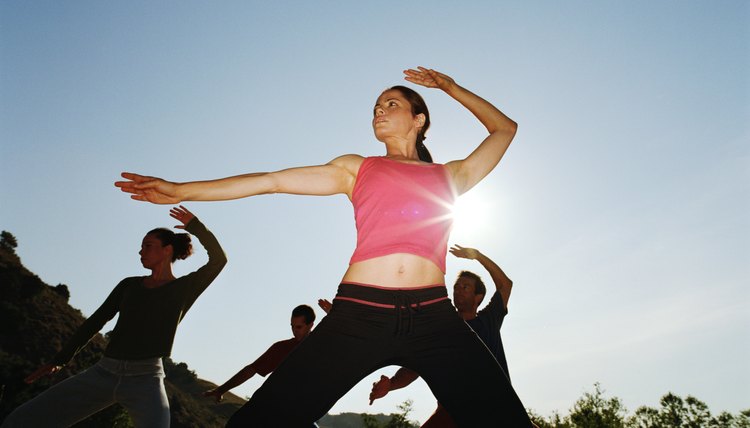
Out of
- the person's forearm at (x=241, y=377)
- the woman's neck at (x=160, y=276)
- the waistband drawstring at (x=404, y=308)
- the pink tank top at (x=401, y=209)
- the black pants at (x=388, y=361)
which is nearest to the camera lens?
the black pants at (x=388, y=361)

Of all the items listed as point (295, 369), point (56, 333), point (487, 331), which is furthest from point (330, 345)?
point (56, 333)

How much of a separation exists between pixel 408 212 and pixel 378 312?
0.62 m

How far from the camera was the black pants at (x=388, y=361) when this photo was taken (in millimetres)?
1955

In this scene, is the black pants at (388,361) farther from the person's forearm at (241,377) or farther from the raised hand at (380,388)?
the person's forearm at (241,377)

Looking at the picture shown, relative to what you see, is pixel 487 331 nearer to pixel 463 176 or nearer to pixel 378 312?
pixel 463 176

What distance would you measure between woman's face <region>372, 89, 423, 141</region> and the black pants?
1286mm

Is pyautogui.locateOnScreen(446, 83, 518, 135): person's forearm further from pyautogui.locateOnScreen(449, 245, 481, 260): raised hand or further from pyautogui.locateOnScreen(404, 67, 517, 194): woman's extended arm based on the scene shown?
pyautogui.locateOnScreen(449, 245, 481, 260): raised hand

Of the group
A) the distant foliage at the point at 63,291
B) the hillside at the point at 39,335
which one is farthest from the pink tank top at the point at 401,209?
the distant foliage at the point at 63,291

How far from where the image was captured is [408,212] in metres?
2.53

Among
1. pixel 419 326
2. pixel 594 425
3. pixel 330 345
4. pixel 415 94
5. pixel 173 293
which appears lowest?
pixel 330 345

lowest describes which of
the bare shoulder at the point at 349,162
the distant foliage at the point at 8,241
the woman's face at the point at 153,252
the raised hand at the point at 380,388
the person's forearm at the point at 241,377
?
the person's forearm at the point at 241,377

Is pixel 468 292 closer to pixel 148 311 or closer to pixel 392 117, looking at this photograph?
pixel 392 117

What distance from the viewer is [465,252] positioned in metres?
6.45

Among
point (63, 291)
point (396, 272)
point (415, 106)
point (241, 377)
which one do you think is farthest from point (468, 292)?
point (63, 291)
